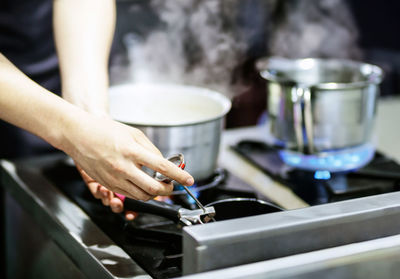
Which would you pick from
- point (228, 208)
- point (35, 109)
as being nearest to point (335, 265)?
point (228, 208)

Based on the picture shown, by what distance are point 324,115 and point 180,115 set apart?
325 millimetres

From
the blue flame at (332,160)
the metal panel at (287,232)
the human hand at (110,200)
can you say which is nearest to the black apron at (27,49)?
the human hand at (110,200)

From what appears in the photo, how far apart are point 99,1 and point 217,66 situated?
54 cm

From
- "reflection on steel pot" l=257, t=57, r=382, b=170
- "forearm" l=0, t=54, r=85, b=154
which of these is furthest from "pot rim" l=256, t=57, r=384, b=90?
"forearm" l=0, t=54, r=85, b=154

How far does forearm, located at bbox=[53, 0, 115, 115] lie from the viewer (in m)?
1.13

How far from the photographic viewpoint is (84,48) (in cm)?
119

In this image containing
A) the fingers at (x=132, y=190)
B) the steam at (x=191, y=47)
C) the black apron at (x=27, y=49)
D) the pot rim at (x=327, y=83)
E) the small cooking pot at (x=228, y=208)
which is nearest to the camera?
the fingers at (x=132, y=190)

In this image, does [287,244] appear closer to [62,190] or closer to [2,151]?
[62,190]

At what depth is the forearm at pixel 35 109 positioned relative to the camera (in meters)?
0.81

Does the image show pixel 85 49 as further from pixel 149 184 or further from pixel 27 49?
pixel 149 184

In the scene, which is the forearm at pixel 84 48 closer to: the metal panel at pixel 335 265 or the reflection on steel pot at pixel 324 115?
the reflection on steel pot at pixel 324 115

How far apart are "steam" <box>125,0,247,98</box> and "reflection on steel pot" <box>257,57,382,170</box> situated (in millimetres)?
363

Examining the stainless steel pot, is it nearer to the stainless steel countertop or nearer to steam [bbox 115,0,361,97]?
steam [bbox 115,0,361,97]

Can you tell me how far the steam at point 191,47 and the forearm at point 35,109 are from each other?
746 millimetres
